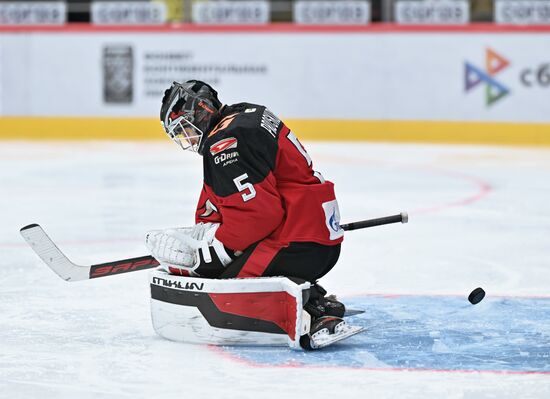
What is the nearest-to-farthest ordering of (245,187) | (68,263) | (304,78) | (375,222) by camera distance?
Result: (245,187) → (375,222) → (68,263) → (304,78)

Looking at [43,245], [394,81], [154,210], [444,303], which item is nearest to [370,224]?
[444,303]

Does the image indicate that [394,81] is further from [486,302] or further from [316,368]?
[316,368]

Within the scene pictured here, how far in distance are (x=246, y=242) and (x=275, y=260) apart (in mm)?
104

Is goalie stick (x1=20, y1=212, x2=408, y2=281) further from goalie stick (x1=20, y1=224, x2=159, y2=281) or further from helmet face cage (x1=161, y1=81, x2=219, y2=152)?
helmet face cage (x1=161, y1=81, x2=219, y2=152)

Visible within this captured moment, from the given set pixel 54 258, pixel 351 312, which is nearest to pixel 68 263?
pixel 54 258

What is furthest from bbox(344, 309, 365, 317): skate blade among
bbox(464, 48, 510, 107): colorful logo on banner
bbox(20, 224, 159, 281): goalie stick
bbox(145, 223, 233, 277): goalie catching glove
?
bbox(464, 48, 510, 107): colorful logo on banner

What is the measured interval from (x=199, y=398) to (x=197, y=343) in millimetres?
610

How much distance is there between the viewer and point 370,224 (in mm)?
3631

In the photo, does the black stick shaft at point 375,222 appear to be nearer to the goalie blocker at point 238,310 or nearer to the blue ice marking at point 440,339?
the blue ice marking at point 440,339

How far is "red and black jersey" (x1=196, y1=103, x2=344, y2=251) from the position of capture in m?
3.18

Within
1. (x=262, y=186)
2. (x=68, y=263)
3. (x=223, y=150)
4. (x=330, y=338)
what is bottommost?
(x=330, y=338)

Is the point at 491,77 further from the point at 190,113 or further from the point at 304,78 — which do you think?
the point at 190,113

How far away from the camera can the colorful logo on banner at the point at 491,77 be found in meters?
11.3

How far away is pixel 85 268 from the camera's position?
3.70m
